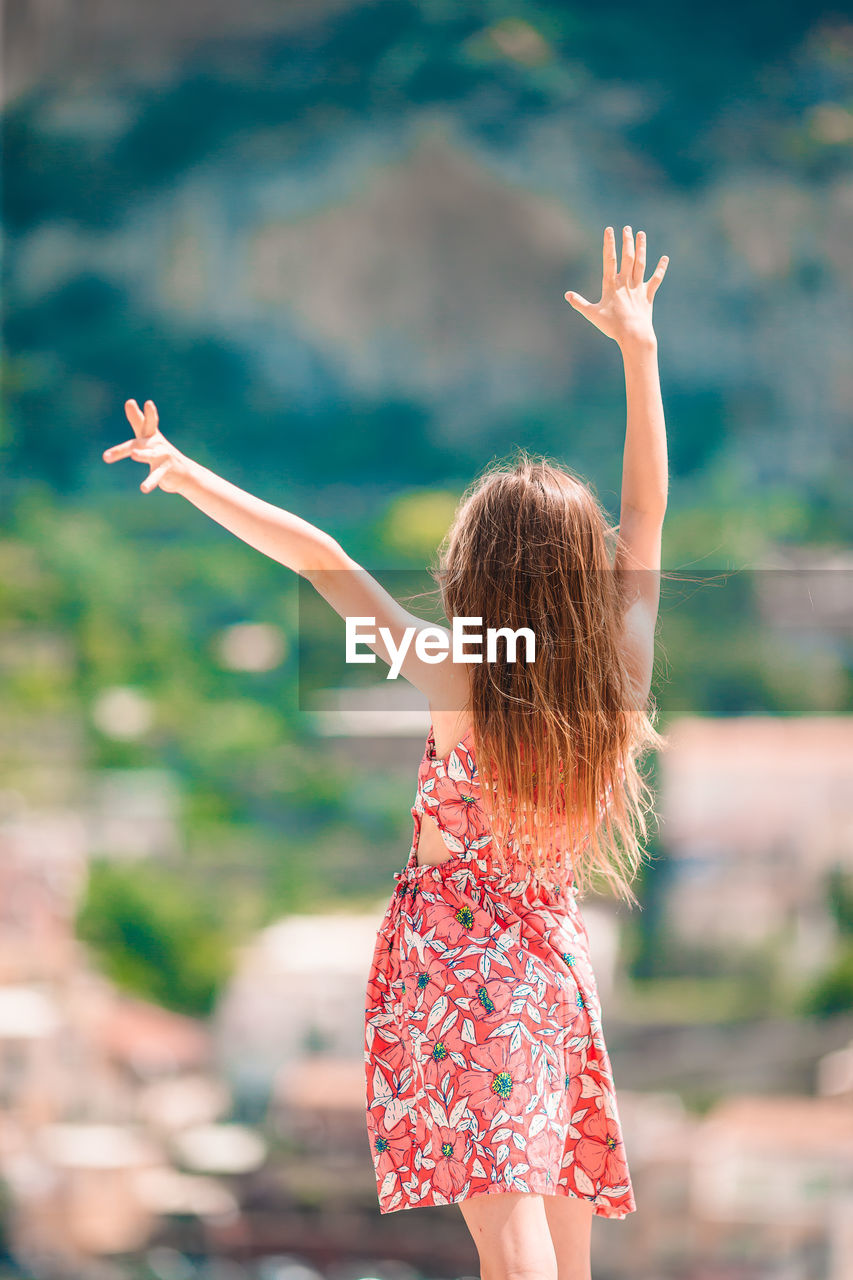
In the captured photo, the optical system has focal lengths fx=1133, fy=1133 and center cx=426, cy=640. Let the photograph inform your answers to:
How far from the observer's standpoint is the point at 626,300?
119 centimetres

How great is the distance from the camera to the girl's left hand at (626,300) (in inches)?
46.2

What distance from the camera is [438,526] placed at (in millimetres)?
3270

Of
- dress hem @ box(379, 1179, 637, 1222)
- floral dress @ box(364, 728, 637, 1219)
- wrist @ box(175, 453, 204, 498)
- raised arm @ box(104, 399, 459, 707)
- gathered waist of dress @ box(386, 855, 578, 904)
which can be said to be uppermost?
wrist @ box(175, 453, 204, 498)

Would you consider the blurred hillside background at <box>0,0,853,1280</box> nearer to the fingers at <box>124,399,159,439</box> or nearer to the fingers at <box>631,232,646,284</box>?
the fingers at <box>631,232,646,284</box>

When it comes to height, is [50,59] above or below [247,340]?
above

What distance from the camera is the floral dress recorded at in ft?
3.26

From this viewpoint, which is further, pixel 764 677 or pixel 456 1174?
pixel 764 677

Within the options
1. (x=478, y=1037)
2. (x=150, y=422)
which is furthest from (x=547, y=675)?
(x=150, y=422)

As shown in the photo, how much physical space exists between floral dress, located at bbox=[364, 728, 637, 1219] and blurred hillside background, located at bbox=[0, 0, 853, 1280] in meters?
2.10

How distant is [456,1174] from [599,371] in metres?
2.58

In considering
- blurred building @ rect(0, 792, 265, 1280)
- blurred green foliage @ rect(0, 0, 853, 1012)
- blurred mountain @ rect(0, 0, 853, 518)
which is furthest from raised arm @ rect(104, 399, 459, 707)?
blurred building @ rect(0, 792, 265, 1280)

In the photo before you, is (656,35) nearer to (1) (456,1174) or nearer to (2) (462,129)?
(2) (462,129)

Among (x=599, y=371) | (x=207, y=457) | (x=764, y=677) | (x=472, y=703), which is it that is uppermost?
(x=599, y=371)

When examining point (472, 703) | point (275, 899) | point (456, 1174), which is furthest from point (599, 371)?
point (456, 1174)
